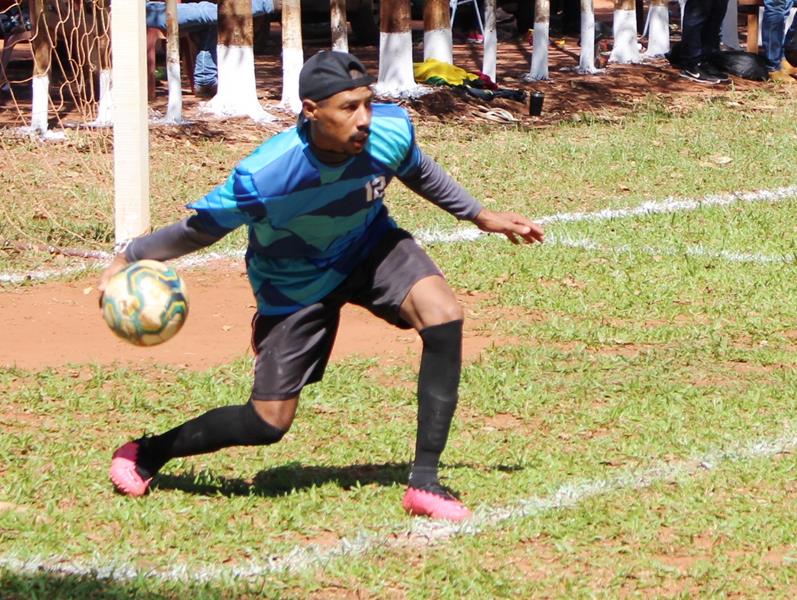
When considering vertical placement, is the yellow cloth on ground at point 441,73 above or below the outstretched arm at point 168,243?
below

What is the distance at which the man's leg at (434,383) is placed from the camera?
4969 millimetres

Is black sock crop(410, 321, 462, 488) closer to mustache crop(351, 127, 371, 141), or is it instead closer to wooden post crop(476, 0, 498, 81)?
mustache crop(351, 127, 371, 141)

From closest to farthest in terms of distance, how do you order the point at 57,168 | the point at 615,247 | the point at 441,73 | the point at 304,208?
the point at 304,208
the point at 615,247
the point at 57,168
the point at 441,73

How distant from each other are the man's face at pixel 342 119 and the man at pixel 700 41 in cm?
1267

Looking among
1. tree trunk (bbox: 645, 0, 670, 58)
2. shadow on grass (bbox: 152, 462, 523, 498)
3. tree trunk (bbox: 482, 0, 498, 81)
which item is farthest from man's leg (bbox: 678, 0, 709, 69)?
shadow on grass (bbox: 152, 462, 523, 498)

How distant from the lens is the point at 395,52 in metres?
15.5

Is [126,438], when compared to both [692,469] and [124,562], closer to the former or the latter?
[124,562]

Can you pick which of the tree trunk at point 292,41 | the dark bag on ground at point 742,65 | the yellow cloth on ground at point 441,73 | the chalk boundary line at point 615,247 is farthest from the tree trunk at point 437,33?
the chalk boundary line at point 615,247

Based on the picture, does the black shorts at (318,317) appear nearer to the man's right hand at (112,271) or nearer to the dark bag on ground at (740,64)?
the man's right hand at (112,271)

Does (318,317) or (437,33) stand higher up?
(318,317)

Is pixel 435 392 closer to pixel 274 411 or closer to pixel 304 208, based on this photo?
pixel 274 411

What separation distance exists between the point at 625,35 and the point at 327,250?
14.4m

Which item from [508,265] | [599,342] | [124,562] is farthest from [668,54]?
[124,562]

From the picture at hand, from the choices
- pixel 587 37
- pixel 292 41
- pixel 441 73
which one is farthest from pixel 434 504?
pixel 587 37
